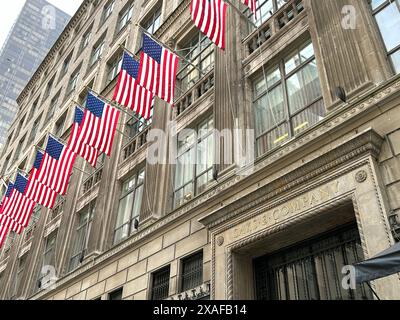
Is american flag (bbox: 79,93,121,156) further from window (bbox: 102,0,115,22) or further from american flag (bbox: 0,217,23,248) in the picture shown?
window (bbox: 102,0,115,22)

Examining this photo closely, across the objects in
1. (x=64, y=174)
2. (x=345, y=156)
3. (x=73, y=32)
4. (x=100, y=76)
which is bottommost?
(x=345, y=156)

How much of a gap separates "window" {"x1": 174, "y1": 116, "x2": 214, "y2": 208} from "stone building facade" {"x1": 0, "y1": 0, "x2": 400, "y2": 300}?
65 mm

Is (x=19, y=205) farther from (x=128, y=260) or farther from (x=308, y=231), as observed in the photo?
(x=308, y=231)

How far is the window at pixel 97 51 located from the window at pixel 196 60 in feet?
46.4

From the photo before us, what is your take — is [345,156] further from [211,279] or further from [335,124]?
[211,279]

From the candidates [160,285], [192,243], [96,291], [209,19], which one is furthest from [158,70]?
[96,291]

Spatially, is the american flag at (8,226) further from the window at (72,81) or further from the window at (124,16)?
the window at (72,81)

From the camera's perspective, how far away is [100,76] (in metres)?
27.6

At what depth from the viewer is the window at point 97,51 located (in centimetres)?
3128

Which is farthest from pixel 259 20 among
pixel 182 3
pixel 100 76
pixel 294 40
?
pixel 100 76

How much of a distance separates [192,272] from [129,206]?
6368 millimetres

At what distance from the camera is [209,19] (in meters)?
12.1

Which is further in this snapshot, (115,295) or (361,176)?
(115,295)

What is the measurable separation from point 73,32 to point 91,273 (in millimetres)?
32379
